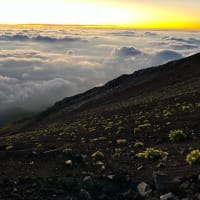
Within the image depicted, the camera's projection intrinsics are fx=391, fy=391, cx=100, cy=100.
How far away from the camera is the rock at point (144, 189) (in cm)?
1269

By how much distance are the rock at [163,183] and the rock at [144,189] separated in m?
0.31

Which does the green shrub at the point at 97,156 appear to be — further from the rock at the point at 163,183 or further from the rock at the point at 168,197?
the rock at the point at 168,197

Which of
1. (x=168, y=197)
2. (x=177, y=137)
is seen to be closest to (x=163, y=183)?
(x=168, y=197)

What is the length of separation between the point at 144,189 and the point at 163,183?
2.18 ft

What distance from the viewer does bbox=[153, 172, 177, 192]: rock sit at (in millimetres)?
12602

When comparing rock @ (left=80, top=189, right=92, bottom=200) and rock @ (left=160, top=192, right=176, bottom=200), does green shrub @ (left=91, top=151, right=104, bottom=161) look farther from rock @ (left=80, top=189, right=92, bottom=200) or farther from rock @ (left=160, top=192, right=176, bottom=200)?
rock @ (left=160, top=192, right=176, bottom=200)

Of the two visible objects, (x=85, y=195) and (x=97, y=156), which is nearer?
(x=85, y=195)

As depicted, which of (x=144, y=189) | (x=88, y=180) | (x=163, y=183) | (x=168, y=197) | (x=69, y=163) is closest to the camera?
(x=168, y=197)

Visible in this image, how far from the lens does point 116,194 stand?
1284 centimetres

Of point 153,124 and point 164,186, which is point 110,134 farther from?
point 164,186

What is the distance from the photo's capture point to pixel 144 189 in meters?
13.0

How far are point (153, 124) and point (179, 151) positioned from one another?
8.76m

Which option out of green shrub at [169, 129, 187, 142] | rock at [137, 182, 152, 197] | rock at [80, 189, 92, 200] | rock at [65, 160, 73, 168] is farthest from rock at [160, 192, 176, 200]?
green shrub at [169, 129, 187, 142]

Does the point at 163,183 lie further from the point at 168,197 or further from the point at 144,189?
the point at 168,197
